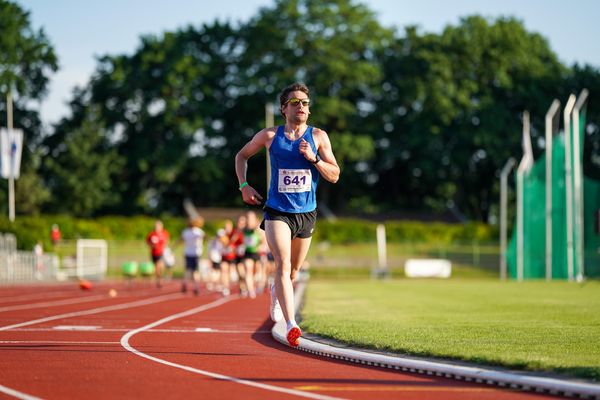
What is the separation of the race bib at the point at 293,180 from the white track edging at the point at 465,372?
1.50m

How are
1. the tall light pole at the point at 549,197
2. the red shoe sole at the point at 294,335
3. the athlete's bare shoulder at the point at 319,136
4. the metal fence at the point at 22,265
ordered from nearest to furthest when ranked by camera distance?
the red shoe sole at the point at 294,335
the athlete's bare shoulder at the point at 319,136
the tall light pole at the point at 549,197
the metal fence at the point at 22,265

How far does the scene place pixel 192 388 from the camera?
732 centimetres

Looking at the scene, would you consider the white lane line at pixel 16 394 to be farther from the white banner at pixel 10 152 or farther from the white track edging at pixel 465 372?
the white banner at pixel 10 152

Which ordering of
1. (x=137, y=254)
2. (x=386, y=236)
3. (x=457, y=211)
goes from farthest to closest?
1. (x=457, y=211)
2. (x=386, y=236)
3. (x=137, y=254)

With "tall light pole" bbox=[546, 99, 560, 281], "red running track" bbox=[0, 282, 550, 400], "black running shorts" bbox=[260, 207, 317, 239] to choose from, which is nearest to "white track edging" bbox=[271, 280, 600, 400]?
"red running track" bbox=[0, 282, 550, 400]

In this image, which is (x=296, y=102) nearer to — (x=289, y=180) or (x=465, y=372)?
(x=289, y=180)

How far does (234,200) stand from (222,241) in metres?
55.9

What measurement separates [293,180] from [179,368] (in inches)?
88.2

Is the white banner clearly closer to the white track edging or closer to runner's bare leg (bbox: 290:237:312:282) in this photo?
runner's bare leg (bbox: 290:237:312:282)

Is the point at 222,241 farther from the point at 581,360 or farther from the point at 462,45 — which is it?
the point at 462,45

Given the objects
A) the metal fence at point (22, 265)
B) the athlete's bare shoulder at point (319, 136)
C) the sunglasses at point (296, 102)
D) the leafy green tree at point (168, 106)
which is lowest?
the metal fence at point (22, 265)

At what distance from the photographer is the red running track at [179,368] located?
714 cm

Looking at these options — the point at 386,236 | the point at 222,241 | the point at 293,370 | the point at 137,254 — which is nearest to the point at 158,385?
the point at 293,370

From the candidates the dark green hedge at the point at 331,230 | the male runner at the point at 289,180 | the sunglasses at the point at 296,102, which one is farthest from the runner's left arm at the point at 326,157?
the dark green hedge at the point at 331,230
